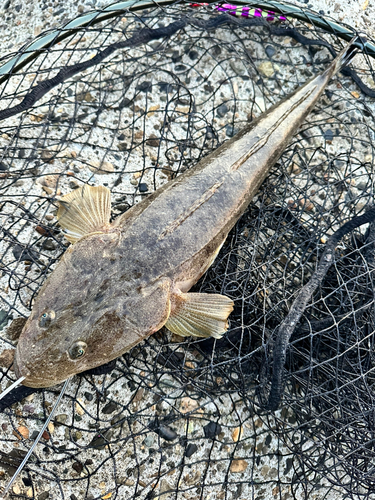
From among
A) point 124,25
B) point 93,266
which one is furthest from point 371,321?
point 124,25

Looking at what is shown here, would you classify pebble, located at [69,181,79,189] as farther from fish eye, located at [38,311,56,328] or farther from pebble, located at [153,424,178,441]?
pebble, located at [153,424,178,441]

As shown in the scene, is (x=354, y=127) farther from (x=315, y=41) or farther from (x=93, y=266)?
(x=93, y=266)

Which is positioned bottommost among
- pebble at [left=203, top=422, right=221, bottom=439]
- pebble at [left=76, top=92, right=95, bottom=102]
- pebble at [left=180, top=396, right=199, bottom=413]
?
pebble at [left=203, top=422, right=221, bottom=439]

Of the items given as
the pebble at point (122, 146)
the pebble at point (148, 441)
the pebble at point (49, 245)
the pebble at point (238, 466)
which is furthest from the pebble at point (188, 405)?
the pebble at point (122, 146)

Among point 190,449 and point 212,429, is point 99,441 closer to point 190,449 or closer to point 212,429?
point 190,449

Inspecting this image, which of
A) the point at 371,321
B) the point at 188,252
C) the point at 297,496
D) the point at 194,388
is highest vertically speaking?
the point at 188,252

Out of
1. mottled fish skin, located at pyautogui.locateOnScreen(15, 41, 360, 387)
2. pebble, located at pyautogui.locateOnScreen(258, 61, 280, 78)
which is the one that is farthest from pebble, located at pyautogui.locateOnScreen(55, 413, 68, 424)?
pebble, located at pyautogui.locateOnScreen(258, 61, 280, 78)

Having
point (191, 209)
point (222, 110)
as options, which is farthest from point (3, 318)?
point (222, 110)
